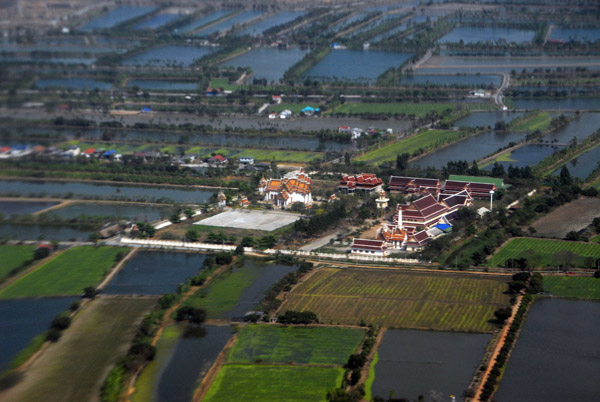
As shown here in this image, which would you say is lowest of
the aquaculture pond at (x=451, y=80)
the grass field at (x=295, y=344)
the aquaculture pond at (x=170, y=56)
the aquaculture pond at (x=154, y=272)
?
the grass field at (x=295, y=344)

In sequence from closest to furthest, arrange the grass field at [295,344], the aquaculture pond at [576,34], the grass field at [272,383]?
the grass field at [272,383]
the grass field at [295,344]
the aquaculture pond at [576,34]

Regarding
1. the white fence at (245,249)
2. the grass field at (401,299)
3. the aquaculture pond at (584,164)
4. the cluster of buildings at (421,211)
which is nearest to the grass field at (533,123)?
the aquaculture pond at (584,164)

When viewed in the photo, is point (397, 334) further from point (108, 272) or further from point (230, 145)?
point (230, 145)

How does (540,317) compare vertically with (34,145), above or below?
below

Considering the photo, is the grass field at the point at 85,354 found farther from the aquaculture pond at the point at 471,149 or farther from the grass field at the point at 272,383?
the aquaculture pond at the point at 471,149

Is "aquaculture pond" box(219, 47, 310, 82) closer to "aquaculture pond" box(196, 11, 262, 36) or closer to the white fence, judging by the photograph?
"aquaculture pond" box(196, 11, 262, 36)

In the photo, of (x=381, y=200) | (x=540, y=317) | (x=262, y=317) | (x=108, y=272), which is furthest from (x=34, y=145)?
(x=540, y=317)
